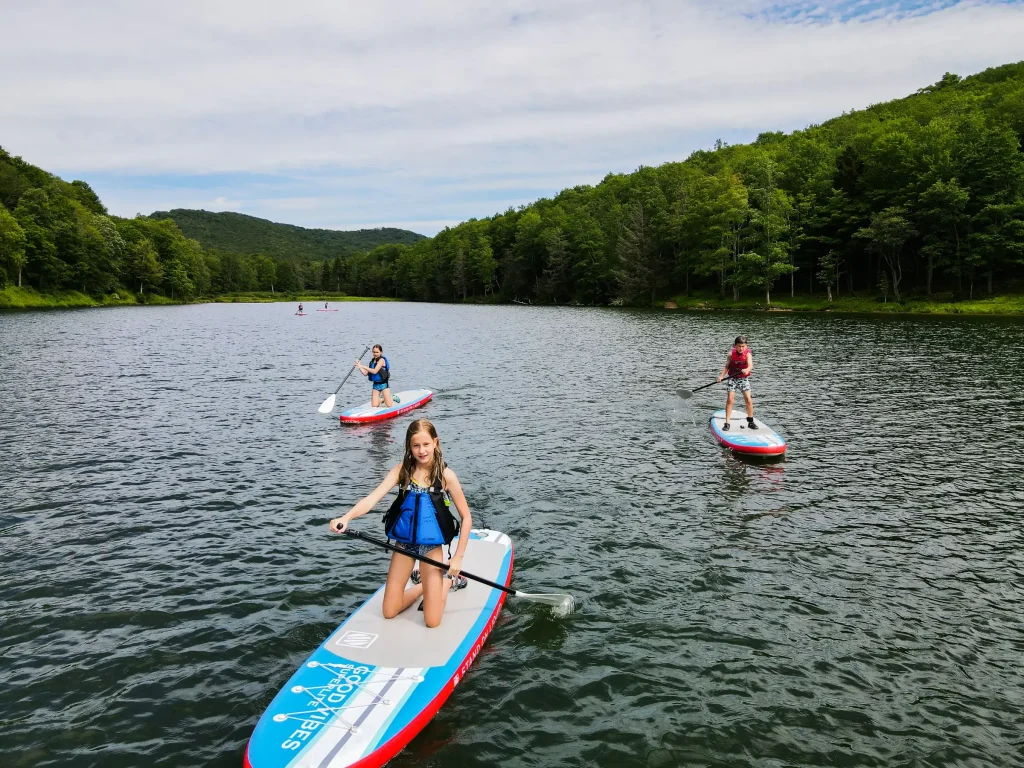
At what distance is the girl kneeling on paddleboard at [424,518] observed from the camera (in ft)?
25.4

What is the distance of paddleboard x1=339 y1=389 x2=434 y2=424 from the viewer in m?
21.5

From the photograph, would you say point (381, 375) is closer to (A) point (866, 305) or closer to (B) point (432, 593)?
(B) point (432, 593)

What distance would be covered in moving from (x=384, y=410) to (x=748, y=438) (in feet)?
40.7

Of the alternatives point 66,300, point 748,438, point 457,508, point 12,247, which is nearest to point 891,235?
point 748,438

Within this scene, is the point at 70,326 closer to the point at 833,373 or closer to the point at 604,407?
the point at 604,407

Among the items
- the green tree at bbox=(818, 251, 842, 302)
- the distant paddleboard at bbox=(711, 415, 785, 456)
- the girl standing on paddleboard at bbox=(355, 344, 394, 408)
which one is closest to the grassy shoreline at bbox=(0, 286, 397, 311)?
the girl standing on paddleboard at bbox=(355, 344, 394, 408)

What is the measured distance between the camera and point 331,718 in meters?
6.34

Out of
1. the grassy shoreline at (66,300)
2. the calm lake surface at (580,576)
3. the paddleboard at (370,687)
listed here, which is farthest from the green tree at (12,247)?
the paddleboard at (370,687)

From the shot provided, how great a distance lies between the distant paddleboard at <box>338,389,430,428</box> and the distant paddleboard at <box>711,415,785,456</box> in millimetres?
11235

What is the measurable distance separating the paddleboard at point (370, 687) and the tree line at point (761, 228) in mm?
70417

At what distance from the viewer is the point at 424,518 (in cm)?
782

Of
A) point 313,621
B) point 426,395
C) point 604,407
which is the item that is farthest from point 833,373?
point 313,621

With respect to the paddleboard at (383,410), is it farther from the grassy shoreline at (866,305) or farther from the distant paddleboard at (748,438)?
the grassy shoreline at (866,305)

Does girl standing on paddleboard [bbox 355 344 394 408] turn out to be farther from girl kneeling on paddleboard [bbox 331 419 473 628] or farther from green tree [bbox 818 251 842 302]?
green tree [bbox 818 251 842 302]
